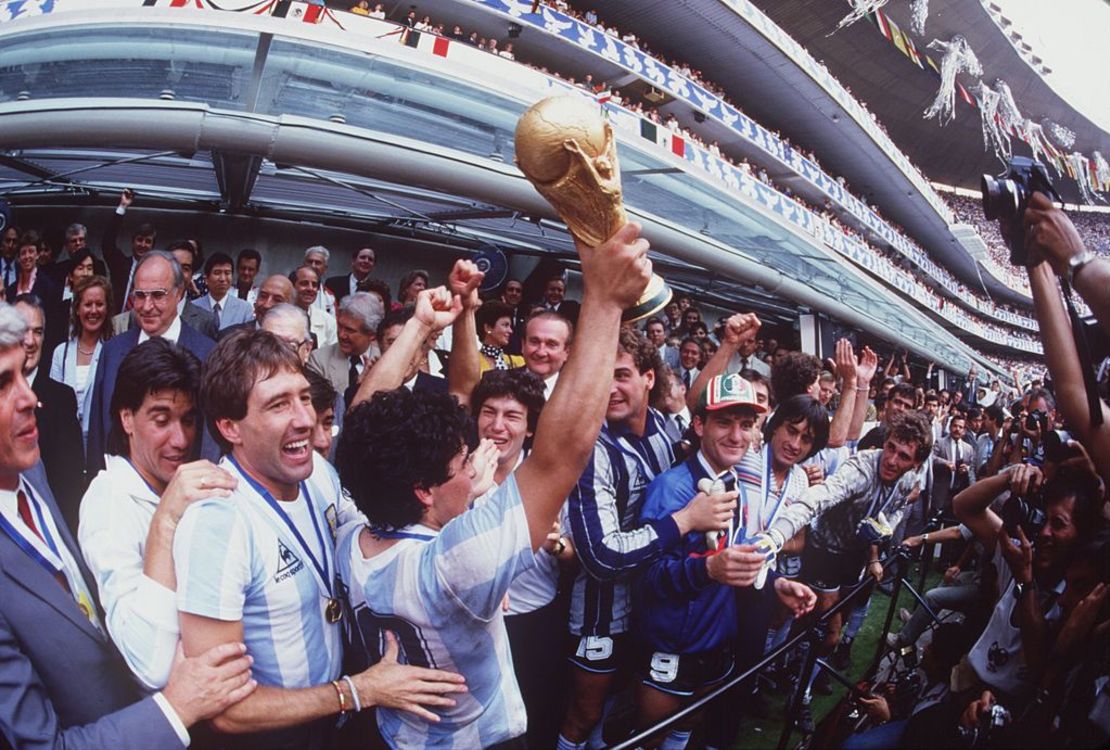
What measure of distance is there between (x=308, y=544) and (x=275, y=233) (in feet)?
24.4

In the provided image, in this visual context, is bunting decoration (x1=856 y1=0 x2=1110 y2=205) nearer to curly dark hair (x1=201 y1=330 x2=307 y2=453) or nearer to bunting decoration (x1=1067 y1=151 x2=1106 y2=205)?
bunting decoration (x1=1067 y1=151 x2=1106 y2=205)

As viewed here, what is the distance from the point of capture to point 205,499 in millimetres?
1232

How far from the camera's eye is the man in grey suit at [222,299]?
4.36 meters

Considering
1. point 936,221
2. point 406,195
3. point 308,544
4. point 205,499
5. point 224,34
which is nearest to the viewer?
point 205,499

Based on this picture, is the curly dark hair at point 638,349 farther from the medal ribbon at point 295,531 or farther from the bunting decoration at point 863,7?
the bunting decoration at point 863,7

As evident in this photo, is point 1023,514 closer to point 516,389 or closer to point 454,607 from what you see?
point 516,389

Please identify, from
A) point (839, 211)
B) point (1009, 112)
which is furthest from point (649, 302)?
point (839, 211)

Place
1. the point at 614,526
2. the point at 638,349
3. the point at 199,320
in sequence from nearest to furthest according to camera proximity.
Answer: the point at 614,526, the point at 638,349, the point at 199,320

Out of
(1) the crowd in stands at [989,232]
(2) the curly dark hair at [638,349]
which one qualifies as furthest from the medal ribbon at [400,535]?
(1) the crowd in stands at [989,232]

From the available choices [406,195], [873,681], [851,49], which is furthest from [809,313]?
[851,49]

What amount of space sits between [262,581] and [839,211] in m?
21.0

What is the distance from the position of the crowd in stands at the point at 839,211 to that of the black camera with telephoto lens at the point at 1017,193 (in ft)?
22.7

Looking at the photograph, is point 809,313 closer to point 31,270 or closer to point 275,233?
point 275,233

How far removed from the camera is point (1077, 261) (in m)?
1.32
